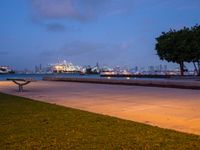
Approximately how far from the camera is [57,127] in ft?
27.5

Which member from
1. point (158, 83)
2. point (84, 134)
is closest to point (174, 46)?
point (158, 83)

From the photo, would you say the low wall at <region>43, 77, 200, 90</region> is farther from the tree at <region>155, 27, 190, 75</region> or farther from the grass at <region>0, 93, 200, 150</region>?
the tree at <region>155, 27, 190, 75</region>

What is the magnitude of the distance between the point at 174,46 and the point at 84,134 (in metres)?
44.6

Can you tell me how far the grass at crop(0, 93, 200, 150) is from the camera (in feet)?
21.4

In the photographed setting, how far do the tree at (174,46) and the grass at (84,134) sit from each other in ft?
133

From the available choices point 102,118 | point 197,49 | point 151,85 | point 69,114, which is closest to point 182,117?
point 102,118

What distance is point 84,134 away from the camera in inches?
296

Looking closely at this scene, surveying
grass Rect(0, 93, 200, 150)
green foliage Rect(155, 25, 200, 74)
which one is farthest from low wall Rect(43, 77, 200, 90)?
green foliage Rect(155, 25, 200, 74)

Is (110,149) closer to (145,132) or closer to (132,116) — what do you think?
(145,132)

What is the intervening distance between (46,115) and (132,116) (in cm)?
233

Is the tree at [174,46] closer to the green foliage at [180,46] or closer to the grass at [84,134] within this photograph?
the green foliage at [180,46]

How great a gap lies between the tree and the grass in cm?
4062

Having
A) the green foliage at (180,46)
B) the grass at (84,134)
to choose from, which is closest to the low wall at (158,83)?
the grass at (84,134)

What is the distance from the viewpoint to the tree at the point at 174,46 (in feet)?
161
